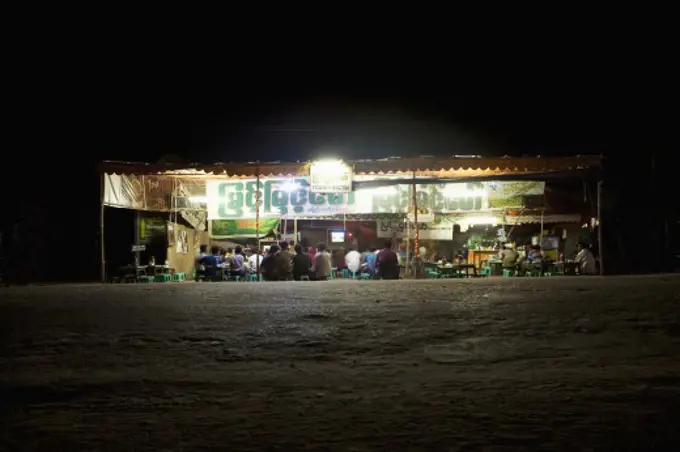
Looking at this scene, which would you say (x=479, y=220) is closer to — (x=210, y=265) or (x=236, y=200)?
(x=236, y=200)

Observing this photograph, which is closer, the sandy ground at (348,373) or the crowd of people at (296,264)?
the sandy ground at (348,373)

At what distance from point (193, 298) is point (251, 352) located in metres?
3.55

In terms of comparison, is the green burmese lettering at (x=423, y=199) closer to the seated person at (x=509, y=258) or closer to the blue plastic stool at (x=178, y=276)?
the seated person at (x=509, y=258)

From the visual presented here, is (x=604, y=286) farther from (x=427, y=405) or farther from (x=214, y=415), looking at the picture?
(x=214, y=415)

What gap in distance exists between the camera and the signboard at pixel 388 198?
1645cm

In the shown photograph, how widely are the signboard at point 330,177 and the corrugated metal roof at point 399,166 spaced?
238 mm

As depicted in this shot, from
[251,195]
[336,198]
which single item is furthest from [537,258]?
[251,195]

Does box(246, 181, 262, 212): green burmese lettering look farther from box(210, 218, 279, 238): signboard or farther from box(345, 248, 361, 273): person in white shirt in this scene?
box(345, 248, 361, 273): person in white shirt

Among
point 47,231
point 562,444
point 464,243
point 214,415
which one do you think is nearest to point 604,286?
point 562,444

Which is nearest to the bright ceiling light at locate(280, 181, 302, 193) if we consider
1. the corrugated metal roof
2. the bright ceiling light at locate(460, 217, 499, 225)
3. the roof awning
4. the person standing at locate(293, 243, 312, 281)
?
the corrugated metal roof

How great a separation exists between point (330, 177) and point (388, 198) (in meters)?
1.79

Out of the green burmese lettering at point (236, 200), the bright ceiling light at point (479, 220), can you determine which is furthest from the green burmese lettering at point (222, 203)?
the bright ceiling light at point (479, 220)

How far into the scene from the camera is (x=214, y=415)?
14.6ft

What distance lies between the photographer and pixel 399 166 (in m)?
15.4
